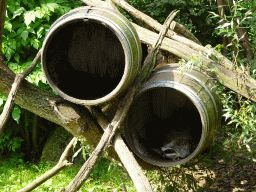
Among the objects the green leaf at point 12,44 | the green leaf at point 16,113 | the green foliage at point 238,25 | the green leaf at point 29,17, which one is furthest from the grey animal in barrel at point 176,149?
the green leaf at point 12,44

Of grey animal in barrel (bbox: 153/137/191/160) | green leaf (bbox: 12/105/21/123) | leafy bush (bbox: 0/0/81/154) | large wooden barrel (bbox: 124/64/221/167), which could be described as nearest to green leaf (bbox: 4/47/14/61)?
leafy bush (bbox: 0/0/81/154)

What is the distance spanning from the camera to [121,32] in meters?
2.56

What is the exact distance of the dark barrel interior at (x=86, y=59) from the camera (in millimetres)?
3049

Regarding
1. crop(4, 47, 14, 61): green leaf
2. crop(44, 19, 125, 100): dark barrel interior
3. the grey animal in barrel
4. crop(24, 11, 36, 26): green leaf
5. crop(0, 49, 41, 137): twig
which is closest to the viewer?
crop(0, 49, 41, 137): twig

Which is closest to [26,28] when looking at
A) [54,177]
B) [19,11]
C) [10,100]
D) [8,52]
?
[19,11]

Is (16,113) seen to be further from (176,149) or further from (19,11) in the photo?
(176,149)

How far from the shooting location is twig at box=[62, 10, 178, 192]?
8.20 ft

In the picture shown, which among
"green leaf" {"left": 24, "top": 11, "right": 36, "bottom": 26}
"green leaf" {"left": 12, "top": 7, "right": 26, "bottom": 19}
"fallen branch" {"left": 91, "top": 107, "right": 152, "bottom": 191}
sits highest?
"green leaf" {"left": 12, "top": 7, "right": 26, "bottom": 19}

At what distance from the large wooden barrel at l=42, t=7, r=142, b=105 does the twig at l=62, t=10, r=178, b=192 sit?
0.15 meters

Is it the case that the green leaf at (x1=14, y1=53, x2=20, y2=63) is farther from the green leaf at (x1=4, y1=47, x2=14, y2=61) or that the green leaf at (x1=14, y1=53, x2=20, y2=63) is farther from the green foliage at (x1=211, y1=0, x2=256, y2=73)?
the green foliage at (x1=211, y1=0, x2=256, y2=73)

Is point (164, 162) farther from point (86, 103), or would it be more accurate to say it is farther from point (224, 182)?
point (224, 182)

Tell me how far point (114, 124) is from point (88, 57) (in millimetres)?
826

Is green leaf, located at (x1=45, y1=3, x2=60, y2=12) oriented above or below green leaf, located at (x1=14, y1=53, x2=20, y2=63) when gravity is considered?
above

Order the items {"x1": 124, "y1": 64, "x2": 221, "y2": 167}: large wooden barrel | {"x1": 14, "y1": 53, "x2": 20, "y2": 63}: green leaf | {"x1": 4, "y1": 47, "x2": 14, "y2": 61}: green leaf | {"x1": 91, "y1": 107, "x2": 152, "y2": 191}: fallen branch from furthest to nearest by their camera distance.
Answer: {"x1": 14, "y1": 53, "x2": 20, "y2": 63}: green leaf → {"x1": 4, "y1": 47, "x2": 14, "y2": 61}: green leaf → {"x1": 124, "y1": 64, "x2": 221, "y2": 167}: large wooden barrel → {"x1": 91, "y1": 107, "x2": 152, "y2": 191}: fallen branch
